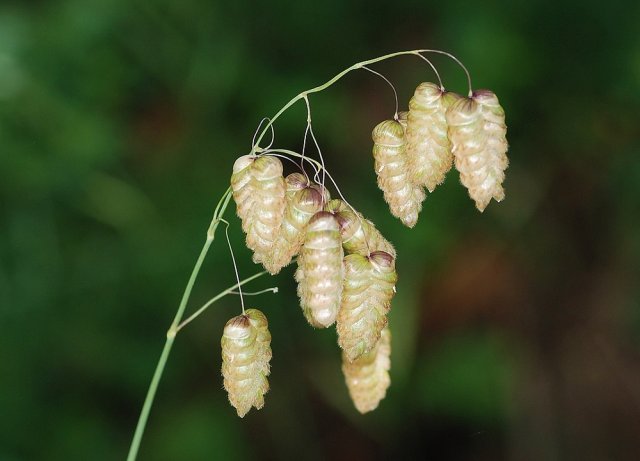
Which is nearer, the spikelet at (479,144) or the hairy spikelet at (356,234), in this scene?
the spikelet at (479,144)

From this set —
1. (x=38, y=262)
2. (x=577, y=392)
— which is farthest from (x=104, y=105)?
(x=577, y=392)

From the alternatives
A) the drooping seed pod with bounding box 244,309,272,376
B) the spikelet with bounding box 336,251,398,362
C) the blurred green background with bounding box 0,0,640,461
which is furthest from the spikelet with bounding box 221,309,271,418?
the blurred green background with bounding box 0,0,640,461

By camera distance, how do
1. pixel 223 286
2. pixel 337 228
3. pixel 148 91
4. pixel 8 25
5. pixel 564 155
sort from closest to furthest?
1. pixel 337 228
2. pixel 8 25
3. pixel 223 286
4. pixel 148 91
5. pixel 564 155

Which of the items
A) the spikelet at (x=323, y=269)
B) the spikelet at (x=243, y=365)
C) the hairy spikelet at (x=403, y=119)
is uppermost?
the hairy spikelet at (x=403, y=119)

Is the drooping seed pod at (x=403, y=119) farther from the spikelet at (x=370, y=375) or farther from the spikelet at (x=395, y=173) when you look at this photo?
the spikelet at (x=370, y=375)

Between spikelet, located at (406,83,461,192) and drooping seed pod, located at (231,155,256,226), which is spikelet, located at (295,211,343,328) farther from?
spikelet, located at (406,83,461,192)

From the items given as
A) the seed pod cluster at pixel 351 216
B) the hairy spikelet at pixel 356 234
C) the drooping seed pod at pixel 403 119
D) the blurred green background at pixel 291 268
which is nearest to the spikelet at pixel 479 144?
the seed pod cluster at pixel 351 216

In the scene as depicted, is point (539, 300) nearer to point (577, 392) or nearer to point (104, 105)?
point (577, 392)
